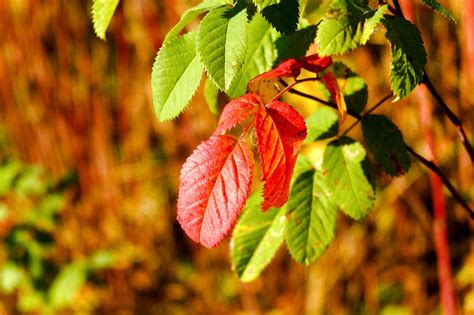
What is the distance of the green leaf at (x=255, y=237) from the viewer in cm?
87

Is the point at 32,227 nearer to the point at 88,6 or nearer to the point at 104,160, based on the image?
the point at 104,160

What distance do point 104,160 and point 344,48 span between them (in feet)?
6.09

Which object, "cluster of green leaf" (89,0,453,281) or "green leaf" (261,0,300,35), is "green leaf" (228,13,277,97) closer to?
"cluster of green leaf" (89,0,453,281)

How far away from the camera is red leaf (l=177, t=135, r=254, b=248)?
594 mm

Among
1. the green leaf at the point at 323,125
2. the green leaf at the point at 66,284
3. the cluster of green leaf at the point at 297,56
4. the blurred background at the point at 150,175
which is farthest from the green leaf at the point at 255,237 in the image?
the blurred background at the point at 150,175

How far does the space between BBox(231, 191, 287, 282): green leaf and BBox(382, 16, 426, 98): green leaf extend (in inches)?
11.4

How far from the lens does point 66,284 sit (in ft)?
6.23

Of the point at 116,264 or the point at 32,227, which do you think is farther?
the point at 116,264

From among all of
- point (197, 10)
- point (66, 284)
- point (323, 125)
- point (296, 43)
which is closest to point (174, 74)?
point (197, 10)

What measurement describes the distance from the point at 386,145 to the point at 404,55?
0.19 m

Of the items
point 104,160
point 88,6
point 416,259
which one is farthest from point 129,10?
point 416,259

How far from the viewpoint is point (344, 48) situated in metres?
0.63

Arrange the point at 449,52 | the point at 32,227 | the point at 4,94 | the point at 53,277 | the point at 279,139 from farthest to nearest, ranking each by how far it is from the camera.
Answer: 1. the point at 4,94
2. the point at 449,52
3. the point at 53,277
4. the point at 32,227
5. the point at 279,139

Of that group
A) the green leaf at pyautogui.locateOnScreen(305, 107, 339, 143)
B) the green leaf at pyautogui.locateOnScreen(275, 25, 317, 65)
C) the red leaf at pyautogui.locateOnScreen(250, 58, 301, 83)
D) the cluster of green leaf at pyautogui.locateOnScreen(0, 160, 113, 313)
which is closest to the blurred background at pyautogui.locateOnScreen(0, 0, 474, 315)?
the cluster of green leaf at pyautogui.locateOnScreen(0, 160, 113, 313)
